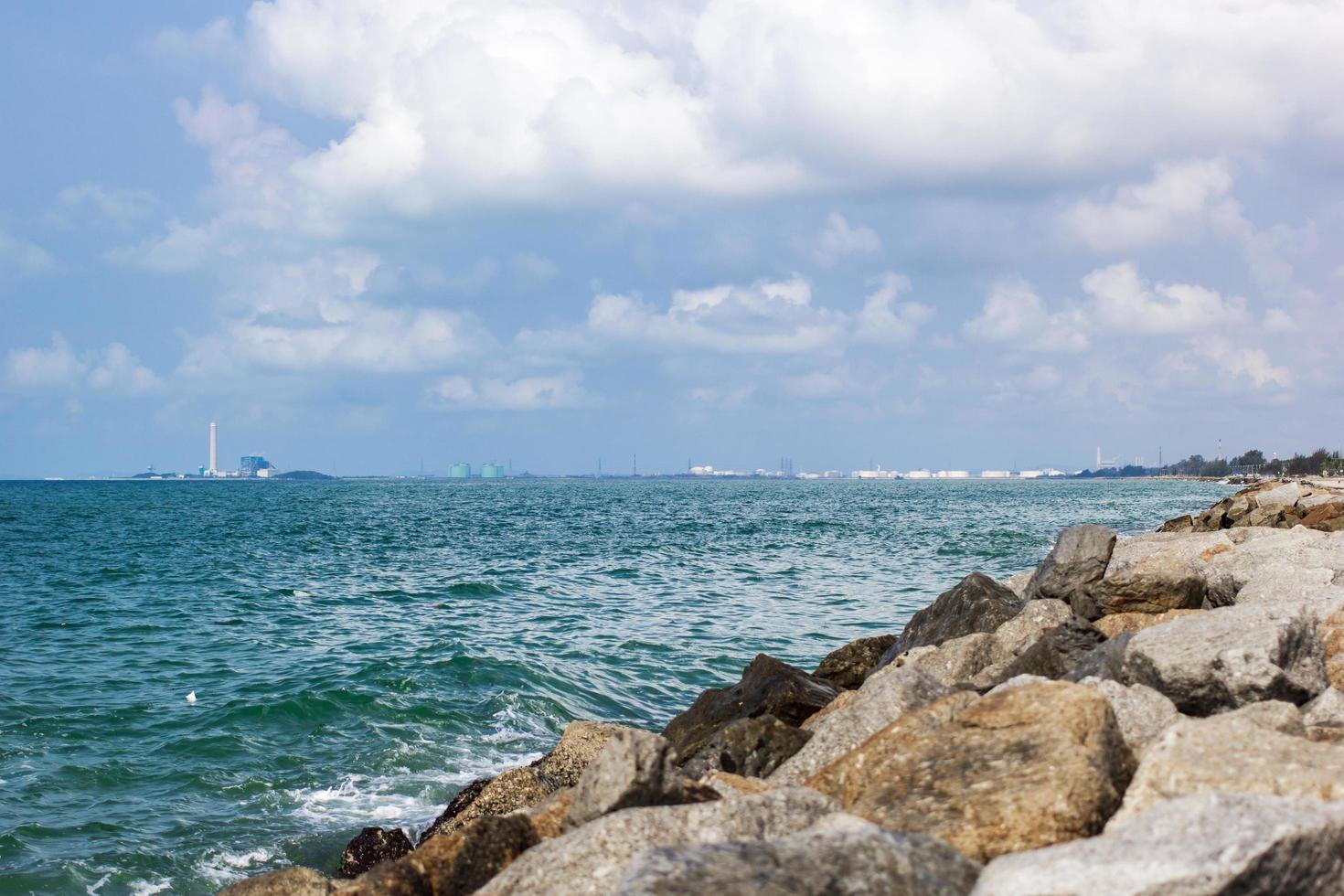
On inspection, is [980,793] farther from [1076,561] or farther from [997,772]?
[1076,561]

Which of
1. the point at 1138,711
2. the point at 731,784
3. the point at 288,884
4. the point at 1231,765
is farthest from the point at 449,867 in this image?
the point at 1138,711

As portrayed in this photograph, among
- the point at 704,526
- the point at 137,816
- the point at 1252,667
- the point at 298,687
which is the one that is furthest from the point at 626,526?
the point at 1252,667

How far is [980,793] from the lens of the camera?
524 cm

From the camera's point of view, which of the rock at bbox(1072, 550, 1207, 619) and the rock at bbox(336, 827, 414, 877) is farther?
the rock at bbox(1072, 550, 1207, 619)

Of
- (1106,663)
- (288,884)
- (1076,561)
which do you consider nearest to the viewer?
(288,884)

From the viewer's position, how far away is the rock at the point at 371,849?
865 cm

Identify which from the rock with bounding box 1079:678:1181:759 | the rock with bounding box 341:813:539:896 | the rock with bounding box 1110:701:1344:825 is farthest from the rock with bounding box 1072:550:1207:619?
the rock with bounding box 341:813:539:896

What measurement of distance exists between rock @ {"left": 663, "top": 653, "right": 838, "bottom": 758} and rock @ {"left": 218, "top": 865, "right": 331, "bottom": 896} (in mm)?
4008

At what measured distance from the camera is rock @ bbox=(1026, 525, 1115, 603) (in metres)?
13.8

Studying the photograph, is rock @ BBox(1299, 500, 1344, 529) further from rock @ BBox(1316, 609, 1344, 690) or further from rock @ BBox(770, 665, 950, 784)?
rock @ BBox(770, 665, 950, 784)

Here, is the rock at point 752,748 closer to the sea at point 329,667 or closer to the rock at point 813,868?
the sea at point 329,667

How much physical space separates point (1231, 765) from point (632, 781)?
3072 millimetres

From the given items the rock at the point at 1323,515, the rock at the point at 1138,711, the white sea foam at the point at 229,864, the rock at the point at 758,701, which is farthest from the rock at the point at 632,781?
the rock at the point at 1323,515

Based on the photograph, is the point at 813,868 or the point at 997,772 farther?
the point at 997,772
